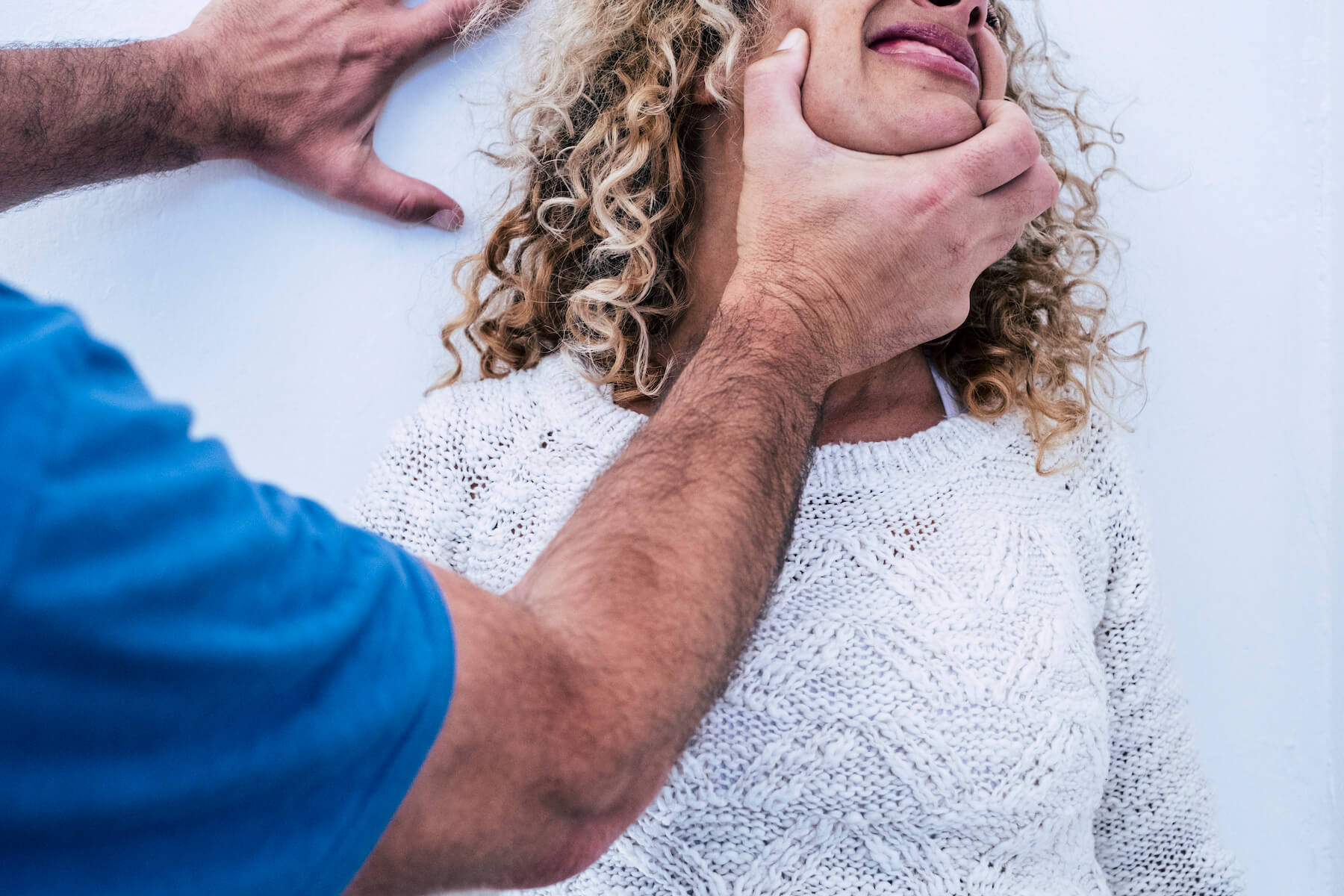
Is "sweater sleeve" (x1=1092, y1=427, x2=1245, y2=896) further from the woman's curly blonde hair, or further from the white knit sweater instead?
the woman's curly blonde hair

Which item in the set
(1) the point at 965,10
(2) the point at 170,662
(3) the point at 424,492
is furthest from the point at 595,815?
(1) the point at 965,10

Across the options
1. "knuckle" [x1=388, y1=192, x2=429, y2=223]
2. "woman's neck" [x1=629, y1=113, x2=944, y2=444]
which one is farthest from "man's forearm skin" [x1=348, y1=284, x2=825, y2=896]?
"knuckle" [x1=388, y1=192, x2=429, y2=223]

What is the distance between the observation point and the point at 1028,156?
0.81 meters

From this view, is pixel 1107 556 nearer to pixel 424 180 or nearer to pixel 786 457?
pixel 786 457

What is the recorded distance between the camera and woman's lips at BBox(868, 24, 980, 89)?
35.8 inches

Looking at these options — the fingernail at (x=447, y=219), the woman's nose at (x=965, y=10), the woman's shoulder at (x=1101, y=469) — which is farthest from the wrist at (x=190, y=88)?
the woman's shoulder at (x=1101, y=469)

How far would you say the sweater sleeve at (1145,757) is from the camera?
104 cm

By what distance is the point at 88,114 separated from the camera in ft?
3.12

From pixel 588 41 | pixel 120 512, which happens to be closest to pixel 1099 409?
pixel 588 41

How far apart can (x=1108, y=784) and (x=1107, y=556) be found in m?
0.26

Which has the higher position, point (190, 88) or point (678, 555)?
point (190, 88)

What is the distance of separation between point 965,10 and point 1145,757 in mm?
839

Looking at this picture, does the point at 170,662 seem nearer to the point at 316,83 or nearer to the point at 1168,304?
the point at 316,83

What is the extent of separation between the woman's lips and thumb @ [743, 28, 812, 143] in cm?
8
